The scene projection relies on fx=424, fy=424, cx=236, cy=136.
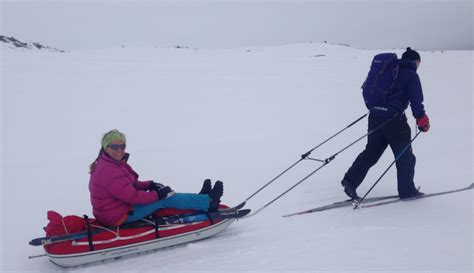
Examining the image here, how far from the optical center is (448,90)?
15219 mm

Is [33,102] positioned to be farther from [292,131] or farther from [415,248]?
[415,248]

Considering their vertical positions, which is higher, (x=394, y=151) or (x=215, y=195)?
(x=394, y=151)

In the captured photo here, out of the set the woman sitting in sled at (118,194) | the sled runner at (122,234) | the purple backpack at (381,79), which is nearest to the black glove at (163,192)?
the woman sitting in sled at (118,194)

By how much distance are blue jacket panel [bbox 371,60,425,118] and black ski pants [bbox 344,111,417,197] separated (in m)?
0.14

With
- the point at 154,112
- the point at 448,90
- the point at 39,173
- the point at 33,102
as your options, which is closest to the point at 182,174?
the point at 39,173

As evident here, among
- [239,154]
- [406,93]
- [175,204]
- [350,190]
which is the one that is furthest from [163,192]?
[239,154]

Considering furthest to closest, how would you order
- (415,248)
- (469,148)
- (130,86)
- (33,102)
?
(130,86) → (33,102) → (469,148) → (415,248)

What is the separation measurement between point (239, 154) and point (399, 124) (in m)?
3.72

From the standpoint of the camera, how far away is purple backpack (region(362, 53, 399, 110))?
17.6 feet

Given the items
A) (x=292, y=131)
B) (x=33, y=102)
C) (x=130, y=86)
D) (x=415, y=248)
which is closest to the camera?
(x=415, y=248)

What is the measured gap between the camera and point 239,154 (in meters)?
8.57

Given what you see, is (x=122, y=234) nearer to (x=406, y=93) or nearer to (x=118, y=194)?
(x=118, y=194)

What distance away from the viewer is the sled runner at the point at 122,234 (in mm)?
4172

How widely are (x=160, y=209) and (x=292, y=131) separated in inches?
250
